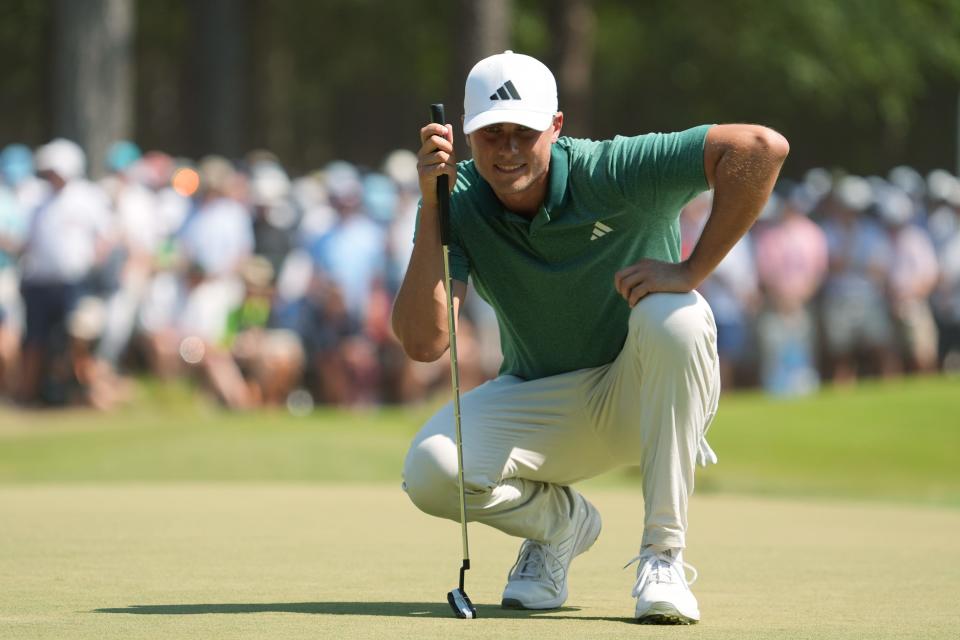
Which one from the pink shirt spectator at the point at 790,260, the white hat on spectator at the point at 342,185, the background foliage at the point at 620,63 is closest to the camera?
the white hat on spectator at the point at 342,185

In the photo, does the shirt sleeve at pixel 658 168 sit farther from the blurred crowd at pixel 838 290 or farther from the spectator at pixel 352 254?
the blurred crowd at pixel 838 290

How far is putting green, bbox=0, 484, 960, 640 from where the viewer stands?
514 centimetres

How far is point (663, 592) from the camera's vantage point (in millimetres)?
5273

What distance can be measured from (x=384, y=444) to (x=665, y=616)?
7840mm

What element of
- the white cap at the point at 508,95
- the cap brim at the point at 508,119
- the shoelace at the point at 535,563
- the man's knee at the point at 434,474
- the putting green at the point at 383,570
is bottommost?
the putting green at the point at 383,570

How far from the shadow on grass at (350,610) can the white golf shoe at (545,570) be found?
7 centimetres

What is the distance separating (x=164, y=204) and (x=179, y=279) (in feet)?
3.90

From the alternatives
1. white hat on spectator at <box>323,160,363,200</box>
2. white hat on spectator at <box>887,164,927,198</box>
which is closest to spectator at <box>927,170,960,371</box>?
white hat on spectator at <box>887,164,927,198</box>

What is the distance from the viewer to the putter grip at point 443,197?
558 centimetres

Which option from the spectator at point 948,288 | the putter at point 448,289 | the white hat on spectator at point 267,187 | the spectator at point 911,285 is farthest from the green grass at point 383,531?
the spectator at point 948,288

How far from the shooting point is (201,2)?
82.5ft

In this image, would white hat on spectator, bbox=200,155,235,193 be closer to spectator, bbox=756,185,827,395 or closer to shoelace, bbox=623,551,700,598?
spectator, bbox=756,185,827,395

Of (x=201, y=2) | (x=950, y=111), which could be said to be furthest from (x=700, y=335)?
(x=950, y=111)

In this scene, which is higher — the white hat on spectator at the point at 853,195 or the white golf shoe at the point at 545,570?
the white hat on spectator at the point at 853,195
